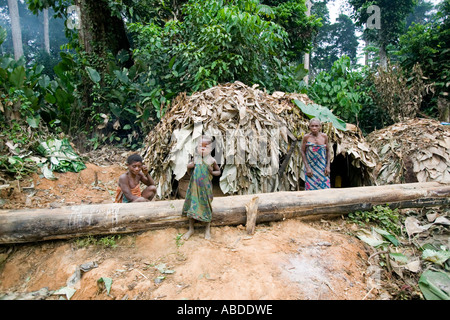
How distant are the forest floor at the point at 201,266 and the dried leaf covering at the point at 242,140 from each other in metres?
0.97

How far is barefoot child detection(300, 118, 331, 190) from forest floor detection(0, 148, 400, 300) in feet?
3.26

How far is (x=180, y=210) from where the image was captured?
3.19 meters

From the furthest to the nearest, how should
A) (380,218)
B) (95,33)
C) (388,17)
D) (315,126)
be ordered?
(388,17)
(95,33)
(315,126)
(380,218)

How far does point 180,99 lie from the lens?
16.2 feet

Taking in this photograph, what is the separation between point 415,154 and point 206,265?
495 cm

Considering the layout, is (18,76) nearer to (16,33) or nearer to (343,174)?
(343,174)

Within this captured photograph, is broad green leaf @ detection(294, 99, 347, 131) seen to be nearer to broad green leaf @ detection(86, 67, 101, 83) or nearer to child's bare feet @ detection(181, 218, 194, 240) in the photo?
child's bare feet @ detection(181, 218, 194, 240)

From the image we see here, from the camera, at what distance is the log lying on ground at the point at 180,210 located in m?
2.84

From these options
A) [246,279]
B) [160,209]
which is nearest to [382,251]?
[246,279]

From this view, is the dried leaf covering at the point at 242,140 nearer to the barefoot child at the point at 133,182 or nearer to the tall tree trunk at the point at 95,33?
the barefoot child at the point at 133,182

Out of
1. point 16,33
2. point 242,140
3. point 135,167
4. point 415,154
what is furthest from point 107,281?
point 16,33
